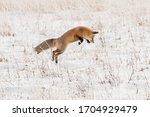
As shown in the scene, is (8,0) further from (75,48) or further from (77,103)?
(77,103)

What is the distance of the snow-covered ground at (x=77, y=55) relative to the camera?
6492 millimetres

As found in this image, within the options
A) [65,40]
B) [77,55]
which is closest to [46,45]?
[65,40]

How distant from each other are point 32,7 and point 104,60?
7.57 meters

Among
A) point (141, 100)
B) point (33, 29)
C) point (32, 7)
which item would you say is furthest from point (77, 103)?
point (32, 7)

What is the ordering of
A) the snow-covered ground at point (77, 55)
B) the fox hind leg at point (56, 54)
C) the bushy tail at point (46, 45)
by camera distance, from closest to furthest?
1. the snow-covered ground at point (77, 55)
2. the fox hind leg at point (56, 54)
3. the bushy tail at point (46, 45)

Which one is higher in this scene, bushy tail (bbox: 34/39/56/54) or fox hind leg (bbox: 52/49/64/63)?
bushy tail (bbox: 34/39/56/54)

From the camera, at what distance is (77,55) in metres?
8.88

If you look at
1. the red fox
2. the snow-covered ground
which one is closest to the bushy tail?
the red fox

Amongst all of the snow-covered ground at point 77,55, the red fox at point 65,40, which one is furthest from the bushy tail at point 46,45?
the snow-covered ground at point 77,55

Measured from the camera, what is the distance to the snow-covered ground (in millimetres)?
6492

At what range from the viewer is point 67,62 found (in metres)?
8.24

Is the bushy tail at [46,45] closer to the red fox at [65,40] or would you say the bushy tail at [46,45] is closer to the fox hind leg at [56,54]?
the red fox at [65,40]

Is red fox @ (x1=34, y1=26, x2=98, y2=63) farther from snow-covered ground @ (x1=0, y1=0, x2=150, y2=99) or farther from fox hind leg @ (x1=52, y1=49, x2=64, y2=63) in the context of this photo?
snow-covered ground @ (x1=0, y1=0, x2=150, y2=99)

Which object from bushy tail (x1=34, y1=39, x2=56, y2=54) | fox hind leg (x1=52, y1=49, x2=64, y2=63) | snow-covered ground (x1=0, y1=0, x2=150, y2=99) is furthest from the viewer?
bushy tail (x1=34, y1=39, x2=56, y2=54)
